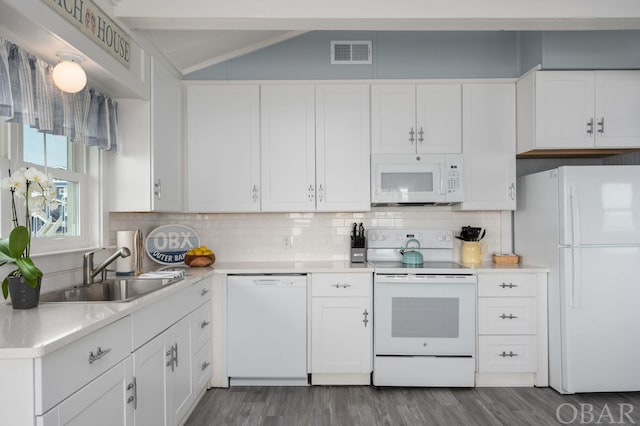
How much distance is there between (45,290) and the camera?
2.24 m

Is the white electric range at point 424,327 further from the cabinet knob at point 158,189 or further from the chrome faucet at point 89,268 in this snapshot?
the chrome faucet at point 89,268

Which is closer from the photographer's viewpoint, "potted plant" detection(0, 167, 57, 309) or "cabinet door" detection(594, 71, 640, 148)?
"potted plant" detection(0, 167, 57, 309)

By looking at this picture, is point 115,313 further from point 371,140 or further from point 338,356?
point 371,140

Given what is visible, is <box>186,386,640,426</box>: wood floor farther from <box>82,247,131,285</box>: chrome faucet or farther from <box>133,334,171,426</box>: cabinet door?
<box>82,247,131,285</box>: chrome faucet

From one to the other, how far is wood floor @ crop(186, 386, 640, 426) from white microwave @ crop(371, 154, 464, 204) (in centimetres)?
145

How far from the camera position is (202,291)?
2.99 meters

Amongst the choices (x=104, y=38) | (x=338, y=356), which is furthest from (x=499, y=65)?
(x=104, y=38)

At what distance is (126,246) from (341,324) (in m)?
1.61

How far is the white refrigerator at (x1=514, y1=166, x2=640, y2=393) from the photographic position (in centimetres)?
302

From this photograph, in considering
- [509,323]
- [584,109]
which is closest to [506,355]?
[509,323]

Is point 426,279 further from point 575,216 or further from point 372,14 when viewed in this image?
point 372,14

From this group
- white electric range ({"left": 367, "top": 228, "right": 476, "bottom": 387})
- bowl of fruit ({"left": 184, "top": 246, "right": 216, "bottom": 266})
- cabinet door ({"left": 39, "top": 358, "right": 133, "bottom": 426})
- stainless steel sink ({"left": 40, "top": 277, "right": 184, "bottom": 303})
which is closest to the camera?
cabinet door ({"left": 39, "top": 358, "right": 133, "bottom": 426})

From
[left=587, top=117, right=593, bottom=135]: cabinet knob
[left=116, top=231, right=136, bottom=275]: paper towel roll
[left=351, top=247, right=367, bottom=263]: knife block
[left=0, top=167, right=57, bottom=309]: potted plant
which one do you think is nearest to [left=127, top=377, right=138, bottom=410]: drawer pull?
[left=0, top=167, right=57, bottom=309]: potted plant

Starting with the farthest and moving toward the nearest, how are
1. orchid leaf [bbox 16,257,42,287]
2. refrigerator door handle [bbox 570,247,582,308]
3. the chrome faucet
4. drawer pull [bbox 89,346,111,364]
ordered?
refrigerator door handle [bbox 570,247,582,308]
the chrome faucet
orchid leaf [bbox 16,257,42,287]
drawer pull [bbox 89,346,111,364]
